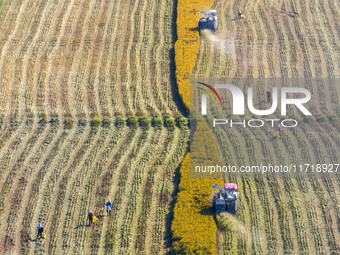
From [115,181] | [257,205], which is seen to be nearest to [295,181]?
[257,205]

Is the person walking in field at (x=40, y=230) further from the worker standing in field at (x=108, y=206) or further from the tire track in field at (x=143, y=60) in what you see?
the tire track in field at (x=143, y=60)

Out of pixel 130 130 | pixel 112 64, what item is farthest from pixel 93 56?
pixel 130 130

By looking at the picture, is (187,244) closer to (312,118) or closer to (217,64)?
(312,118)

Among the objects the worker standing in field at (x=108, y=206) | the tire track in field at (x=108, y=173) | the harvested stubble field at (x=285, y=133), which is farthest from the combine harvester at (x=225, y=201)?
the tire track in field at (x=108, y=173)

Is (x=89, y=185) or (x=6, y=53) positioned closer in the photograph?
(x=89, y=185)

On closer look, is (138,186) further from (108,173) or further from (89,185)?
(89,185)

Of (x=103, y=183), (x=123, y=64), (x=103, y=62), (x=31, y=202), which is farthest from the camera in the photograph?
(x=103, y=62)
